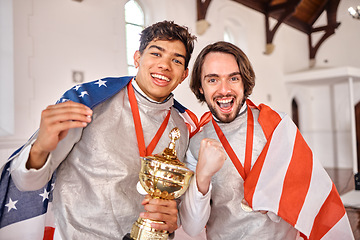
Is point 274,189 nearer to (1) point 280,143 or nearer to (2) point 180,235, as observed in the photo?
(1) point 280,143

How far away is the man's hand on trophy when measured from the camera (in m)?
1.33

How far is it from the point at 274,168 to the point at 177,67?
70 cm

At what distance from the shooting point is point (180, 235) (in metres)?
2.37

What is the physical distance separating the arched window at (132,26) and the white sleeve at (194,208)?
18.0ft

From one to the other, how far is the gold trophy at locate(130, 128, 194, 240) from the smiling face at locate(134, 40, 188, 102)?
43 cm

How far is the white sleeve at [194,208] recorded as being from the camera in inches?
57.3

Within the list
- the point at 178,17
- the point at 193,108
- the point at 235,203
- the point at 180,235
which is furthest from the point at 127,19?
the point at 235,203

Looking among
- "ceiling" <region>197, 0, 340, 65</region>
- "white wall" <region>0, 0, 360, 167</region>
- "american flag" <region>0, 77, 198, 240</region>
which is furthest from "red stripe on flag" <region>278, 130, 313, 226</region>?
"ceiling" <region>197, 0, 340, 65</region>

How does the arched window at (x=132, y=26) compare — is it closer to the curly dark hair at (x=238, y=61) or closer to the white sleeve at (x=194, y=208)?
the curly dark hair at (x=238, y=61)

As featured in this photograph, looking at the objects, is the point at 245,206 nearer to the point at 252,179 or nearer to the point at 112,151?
the point at 252,179

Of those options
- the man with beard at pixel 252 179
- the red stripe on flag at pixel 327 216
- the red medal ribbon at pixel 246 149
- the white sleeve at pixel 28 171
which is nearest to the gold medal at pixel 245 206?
the man with beard at pixel 252 179

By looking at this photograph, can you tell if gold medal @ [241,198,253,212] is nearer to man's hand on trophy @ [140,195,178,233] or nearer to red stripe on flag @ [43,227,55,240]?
man's hand on trophy @ [140,195,178,233]

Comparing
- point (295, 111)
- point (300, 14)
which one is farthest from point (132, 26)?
point (295, 111)

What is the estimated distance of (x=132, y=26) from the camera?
6891 millimetres
